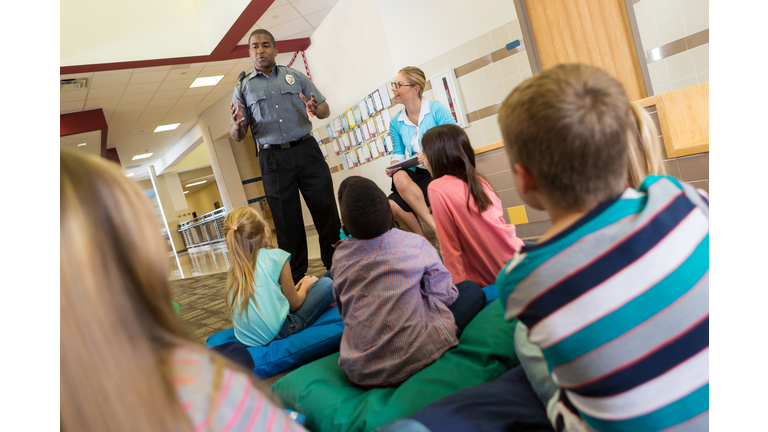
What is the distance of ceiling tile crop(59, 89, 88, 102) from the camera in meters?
5.59

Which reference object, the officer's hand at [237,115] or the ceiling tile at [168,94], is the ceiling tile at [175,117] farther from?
the officer's hand at [237,115]

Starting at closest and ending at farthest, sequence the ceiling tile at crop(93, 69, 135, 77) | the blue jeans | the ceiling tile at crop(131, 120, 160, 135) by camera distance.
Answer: the blue jeans
the ceiling tile at crop(93, 69, 135, 77)
the ceiling tile at crop(131, 120, 160, 135)

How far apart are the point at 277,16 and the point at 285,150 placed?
2.49 meters

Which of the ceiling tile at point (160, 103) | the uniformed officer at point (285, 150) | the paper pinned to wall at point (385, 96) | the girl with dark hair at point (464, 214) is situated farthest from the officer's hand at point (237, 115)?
the ceiling tile at point (160, 103)

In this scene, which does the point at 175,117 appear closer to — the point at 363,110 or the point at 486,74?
the point at 363,110

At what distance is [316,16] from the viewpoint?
16.5 feet

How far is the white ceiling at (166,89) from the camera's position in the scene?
16.1ft

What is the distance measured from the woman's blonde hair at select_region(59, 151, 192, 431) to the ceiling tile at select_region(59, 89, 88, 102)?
6.53 meters

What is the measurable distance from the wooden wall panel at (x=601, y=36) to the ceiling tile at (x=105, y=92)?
223 inches

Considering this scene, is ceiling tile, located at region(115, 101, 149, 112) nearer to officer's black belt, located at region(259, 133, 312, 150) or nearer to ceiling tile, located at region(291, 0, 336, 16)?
ceiling tile, located at region(291, 0, 336, 16)

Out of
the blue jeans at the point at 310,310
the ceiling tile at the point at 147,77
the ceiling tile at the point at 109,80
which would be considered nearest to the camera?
the blue jeans at the point at 310,310

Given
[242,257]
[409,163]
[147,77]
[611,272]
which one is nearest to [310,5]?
[147,77]

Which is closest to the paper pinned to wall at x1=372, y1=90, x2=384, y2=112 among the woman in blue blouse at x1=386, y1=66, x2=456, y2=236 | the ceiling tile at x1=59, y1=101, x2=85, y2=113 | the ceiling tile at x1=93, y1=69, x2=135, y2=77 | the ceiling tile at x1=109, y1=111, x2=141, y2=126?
the woman in blue blouse at x1=386, y1=66, x2=456, y2=236

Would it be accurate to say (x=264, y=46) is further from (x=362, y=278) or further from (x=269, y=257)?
(x=362, y=278)
